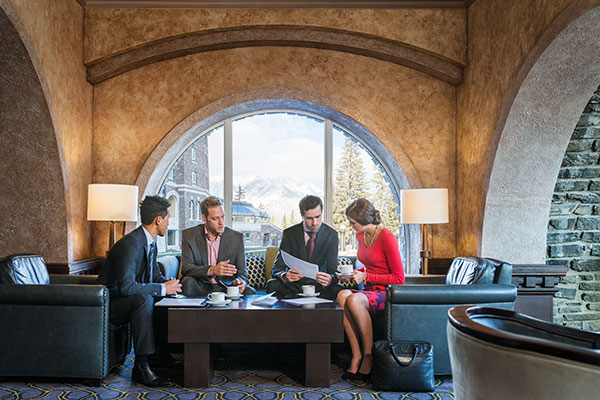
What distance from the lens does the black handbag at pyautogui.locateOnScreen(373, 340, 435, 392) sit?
348 cm

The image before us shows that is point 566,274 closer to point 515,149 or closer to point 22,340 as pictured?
point 515,149

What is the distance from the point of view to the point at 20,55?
432 cm

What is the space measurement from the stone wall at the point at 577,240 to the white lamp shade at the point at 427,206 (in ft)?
3.81

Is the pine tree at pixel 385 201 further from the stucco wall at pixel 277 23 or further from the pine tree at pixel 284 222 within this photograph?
the stucco wall at pixel 277 23

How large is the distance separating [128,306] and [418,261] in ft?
11.7

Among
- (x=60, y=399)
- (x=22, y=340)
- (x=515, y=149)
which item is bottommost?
(x=60, y=399)

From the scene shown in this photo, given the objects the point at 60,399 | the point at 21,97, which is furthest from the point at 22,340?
the point at 21,97

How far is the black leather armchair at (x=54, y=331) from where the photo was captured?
3.48 meters

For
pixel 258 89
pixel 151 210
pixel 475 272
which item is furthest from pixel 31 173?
pixel 475 272

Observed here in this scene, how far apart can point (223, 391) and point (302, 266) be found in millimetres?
1093

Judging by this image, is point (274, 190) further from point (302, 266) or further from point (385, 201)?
point (302, 266)

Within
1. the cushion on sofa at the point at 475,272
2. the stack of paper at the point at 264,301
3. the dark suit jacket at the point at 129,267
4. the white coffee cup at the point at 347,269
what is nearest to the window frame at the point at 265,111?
the cushion on sofa at the point at 475,272

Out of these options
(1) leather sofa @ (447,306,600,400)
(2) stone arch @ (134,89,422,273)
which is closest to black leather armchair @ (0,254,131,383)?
(2) stone arch @ (134,89,422,273)

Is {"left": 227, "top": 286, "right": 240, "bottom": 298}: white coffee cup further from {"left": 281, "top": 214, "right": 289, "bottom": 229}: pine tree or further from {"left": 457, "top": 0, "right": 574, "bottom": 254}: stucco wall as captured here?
{"left": 281, "top": 214, "right": 289, "bottom": 229}: pine tree
